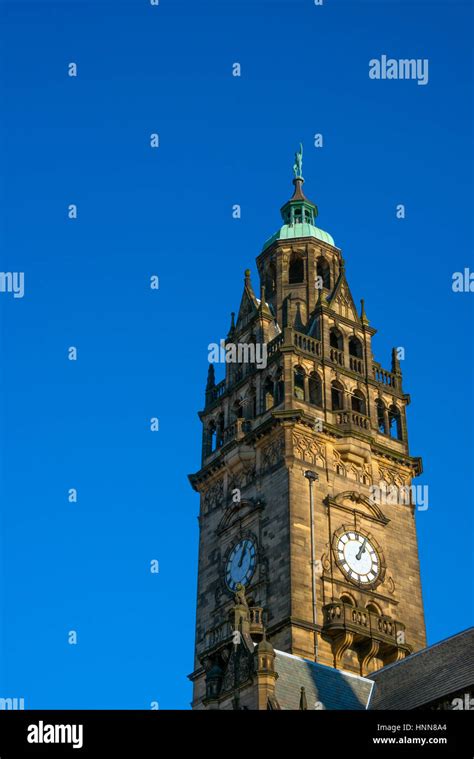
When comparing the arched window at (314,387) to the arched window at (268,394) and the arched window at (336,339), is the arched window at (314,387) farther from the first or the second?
the arched window at (336,339)

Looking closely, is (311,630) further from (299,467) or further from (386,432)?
(386,432)

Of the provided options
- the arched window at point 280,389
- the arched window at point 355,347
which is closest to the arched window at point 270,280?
the arched window at point 355,347

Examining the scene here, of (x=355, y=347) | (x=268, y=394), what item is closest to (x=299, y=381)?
(x=268, y=394)

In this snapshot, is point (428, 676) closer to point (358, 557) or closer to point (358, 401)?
point (358, 557)

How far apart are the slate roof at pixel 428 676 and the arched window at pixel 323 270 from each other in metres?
27.3

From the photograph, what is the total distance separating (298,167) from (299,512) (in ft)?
88.9

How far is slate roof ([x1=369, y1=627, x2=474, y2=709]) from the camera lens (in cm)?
4609

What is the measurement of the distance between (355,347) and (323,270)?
5.74 meters

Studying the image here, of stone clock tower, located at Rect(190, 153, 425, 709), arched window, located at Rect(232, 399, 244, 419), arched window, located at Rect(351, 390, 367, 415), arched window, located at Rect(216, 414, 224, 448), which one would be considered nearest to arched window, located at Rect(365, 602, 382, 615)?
stone clock tower, located at Rect(190, 153, 425, 709)

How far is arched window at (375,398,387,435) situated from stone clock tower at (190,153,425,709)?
122 millimetres

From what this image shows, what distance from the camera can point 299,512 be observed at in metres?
62.1

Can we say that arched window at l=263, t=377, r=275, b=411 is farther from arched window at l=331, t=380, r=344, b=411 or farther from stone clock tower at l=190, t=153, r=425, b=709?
arched window at l=331, t=380, r=344, b=411

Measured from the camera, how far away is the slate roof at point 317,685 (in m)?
49.8

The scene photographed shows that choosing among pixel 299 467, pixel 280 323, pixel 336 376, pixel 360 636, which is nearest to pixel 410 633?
pixel 360 636
